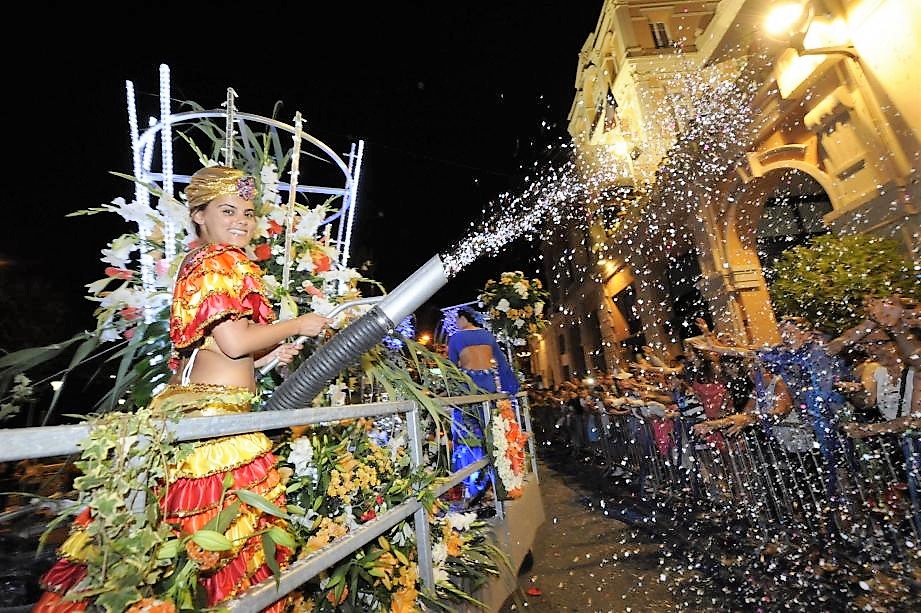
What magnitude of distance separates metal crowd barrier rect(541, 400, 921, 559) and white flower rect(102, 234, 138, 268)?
5.58 metres

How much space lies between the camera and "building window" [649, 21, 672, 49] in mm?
20219

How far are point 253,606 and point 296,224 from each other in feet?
7.21

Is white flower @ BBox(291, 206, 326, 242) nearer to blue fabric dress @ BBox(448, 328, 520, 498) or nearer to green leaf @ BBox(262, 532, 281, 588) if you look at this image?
green leaf @ BBox(262, 532, 281, 588)

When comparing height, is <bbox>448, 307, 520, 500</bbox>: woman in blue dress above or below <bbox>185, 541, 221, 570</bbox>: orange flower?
above

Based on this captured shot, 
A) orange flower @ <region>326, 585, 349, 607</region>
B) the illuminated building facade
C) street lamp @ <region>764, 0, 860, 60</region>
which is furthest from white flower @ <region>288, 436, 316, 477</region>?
street lamp @ <region>764, 0, 860, 60</region>

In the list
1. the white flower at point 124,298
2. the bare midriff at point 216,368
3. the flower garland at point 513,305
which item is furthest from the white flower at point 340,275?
the flower garland at point 513,305

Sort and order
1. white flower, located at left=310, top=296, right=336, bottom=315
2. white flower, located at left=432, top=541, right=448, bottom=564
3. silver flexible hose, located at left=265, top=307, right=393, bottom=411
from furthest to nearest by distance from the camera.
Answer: white flower, located at left=432, top=541, right=448, bottom=564 < white flower, located at left=310, top=296, right=336, bottom=315 < silver flexible hose, located at left=265, top=307, right=393, bottom=411

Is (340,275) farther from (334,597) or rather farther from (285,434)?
(334,597)

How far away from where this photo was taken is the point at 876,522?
404 cm

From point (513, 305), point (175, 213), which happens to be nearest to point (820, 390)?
point (513, 305)

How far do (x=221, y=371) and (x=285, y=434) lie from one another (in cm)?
69

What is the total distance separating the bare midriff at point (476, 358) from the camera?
557 centimetres

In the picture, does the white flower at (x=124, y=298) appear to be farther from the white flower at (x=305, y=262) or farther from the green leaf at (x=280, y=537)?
the green leaf at (x=280, y=537)

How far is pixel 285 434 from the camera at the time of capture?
95.0 inches
